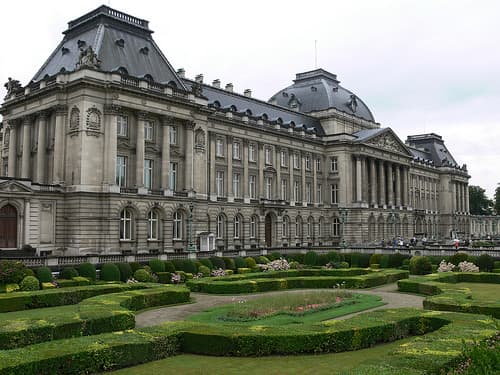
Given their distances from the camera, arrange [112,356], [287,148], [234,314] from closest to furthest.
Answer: [112,356] < [234,314] < [287,148]

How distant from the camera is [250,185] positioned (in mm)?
71500

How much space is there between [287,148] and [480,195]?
4365 inches

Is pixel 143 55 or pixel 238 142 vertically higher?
pixel 143 55

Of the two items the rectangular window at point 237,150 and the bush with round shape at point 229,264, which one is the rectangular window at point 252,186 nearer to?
the rectangular window at point 237,150

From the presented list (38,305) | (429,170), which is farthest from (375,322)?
(429,170)

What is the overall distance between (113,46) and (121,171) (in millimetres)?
12718

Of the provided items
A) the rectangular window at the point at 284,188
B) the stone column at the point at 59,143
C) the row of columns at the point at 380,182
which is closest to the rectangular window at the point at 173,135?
the stone column at the point at 59,143

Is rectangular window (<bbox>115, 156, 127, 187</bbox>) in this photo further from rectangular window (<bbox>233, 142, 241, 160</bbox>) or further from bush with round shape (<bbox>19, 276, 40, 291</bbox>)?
rectangular window (<bbox>233, 142, 241, 160</bbox>)

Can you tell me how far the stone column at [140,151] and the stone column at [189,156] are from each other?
591 cm

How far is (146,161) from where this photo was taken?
53.8 meters

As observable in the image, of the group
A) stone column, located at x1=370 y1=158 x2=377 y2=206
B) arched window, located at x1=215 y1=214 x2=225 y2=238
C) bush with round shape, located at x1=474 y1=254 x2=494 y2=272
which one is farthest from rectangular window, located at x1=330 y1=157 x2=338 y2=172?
bush with round shape, located at x1=474 y1=254 x2=494 y2=272

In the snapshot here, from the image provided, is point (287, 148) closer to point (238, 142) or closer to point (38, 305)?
point (238, 142)

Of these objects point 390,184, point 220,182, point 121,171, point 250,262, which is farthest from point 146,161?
point 390,184

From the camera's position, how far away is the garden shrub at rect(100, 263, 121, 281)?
38250 millimetres
